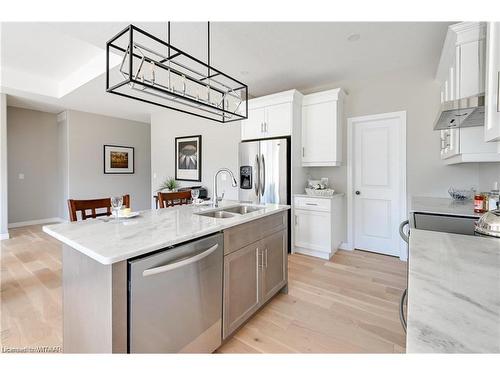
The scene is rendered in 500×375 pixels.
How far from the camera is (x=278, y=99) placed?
356 centimetres

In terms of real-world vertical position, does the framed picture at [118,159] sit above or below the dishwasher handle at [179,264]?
above

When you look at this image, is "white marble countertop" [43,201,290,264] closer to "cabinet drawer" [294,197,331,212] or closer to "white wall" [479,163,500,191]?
"cabinet drawer" [294,197,331,212]

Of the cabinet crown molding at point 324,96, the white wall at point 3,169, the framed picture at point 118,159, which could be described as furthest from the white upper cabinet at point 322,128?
the white wall at point 3,169

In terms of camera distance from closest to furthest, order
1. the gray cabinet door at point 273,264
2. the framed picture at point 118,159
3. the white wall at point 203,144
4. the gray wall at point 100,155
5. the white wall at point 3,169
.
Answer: the gray cabinet door at point 273,264 < the white wall at point 3,169 < the white wall at point 203,144 < the gray wall at point 100,155 < the framed picture at point 118,159

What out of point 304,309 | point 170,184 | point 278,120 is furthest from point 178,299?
point 170,184

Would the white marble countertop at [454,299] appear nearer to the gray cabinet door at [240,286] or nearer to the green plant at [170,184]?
the gray cabinet door at [240,286]

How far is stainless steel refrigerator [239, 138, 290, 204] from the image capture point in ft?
11.4

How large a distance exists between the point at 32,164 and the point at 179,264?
6.24 metres

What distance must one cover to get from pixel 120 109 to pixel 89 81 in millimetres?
1753

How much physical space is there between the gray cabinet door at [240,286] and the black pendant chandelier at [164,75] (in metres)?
1.18

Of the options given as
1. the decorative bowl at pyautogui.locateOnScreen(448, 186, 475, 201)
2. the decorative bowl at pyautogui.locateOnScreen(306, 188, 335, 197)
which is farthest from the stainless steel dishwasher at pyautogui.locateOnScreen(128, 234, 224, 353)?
the decorative bowl at pyautogui.locateOnScreen(448, 186, 475, 201)

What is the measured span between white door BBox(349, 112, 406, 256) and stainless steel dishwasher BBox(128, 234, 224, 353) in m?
2.83

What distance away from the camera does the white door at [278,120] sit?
3.50 m
